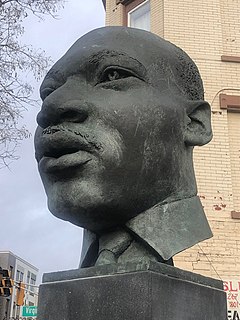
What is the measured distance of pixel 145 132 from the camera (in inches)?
92.7

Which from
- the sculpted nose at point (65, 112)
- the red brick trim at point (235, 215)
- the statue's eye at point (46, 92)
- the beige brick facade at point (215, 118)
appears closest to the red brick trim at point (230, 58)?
the beige brick facade at point (215, 118)

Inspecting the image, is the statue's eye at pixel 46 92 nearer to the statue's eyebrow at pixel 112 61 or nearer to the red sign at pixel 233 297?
the statue's eyebrow at pixel 112 61

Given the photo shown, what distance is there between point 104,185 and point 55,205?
27cm

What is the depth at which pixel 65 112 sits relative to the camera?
234 cm

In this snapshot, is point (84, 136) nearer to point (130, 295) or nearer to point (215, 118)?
point (130, 295)

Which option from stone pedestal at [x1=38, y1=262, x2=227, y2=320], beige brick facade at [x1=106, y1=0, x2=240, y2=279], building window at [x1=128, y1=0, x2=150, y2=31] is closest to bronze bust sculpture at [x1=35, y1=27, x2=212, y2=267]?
stone pedestal at [x1=38, y1=262, x2=227, y2=320]

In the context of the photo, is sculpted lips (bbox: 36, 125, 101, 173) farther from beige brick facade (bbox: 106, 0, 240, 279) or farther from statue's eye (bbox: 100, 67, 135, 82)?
beige brick facade (bbox: 106, 0, 240, 279)

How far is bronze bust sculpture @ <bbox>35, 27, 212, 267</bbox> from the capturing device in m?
2.29

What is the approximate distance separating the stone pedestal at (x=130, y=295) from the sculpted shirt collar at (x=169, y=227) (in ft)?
0.40

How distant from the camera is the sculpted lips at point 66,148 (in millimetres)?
2285

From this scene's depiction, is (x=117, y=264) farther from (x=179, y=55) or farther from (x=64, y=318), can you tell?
(x=179, y=55)

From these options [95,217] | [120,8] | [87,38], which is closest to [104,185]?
[95,217]

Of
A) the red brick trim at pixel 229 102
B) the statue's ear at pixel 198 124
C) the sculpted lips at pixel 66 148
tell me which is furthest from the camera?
the red brick trim at pixel 229 102

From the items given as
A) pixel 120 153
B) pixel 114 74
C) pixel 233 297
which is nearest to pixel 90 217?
pixel 120 153
